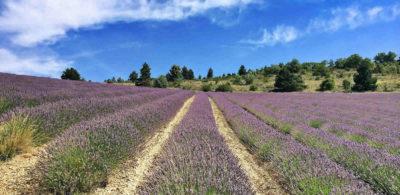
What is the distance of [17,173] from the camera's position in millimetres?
5090

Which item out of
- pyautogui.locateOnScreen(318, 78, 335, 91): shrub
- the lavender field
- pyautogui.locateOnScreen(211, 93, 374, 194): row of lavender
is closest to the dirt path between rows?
the lavender field

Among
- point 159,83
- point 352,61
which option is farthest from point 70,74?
point 352,61

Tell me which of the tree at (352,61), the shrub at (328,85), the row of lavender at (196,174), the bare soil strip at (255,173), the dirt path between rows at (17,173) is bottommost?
the shrub at (328,85)

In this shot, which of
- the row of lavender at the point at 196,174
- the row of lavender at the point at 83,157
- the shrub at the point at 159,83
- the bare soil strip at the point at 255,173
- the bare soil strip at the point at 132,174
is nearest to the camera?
the row of lavender at the point at 196,174

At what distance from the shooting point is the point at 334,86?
43750 mm

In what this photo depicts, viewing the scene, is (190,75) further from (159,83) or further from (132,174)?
(132,174)

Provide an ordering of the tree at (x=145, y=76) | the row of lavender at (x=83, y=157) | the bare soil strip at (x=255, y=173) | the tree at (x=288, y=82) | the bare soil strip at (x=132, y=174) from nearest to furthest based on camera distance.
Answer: the row of lavender at (x=83, y=157)
the bare soil strip at (x=132, y=174)
the bare soil strip at (x=255, y=173)
the tree at (x=288, y=82)
the tree at (x=145, y=76)

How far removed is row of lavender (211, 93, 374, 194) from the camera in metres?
4.12

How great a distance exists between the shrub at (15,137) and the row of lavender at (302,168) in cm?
369

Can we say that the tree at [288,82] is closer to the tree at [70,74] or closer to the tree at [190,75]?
the tree at [70,74]

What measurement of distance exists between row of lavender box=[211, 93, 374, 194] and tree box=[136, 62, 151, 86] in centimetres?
4739

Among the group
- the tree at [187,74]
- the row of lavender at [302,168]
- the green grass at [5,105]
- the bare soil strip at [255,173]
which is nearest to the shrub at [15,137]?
the green grass at [5,105]

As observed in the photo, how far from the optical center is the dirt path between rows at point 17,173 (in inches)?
179

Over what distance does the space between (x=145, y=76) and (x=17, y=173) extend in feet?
170
